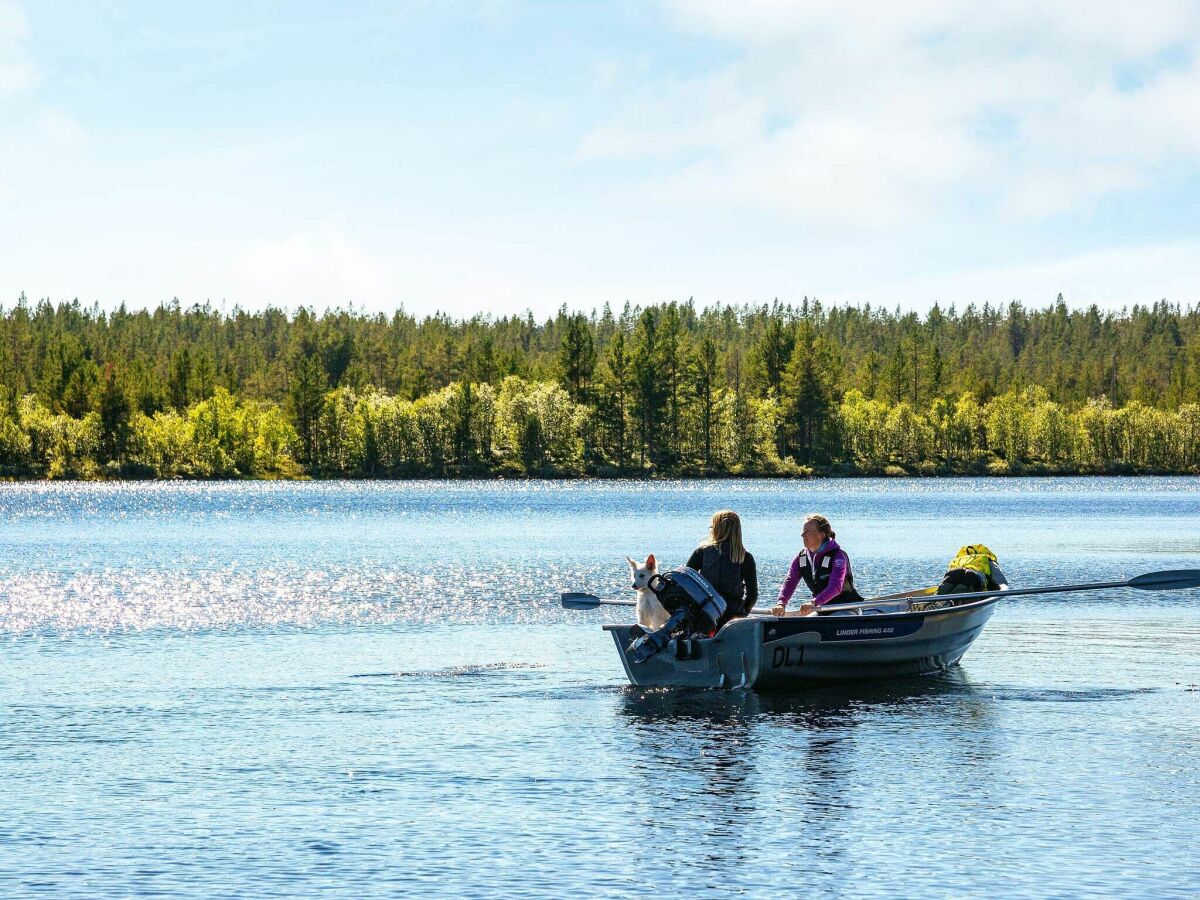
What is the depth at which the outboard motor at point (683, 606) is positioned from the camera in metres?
25.9

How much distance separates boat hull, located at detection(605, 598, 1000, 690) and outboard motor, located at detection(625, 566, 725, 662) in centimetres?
23

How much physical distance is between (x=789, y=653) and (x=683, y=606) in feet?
7.33

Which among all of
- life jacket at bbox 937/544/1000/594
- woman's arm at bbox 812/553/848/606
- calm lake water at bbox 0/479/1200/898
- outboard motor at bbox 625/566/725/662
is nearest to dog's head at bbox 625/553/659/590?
outboard motor at bbox 625/566/725/662

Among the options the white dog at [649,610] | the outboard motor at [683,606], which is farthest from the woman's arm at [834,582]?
the white dog at [649,610]

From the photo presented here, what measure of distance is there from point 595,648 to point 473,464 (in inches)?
6505

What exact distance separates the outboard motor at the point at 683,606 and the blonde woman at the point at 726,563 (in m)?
0.25

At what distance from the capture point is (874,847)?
16828mm

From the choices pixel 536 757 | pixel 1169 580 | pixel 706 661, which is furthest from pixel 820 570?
pixel 1169 580

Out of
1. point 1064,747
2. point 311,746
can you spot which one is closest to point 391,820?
point 311,746

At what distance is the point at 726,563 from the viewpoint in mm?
26359

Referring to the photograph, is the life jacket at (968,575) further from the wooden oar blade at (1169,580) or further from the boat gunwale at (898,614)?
the wooden oar blade at (1169,580)

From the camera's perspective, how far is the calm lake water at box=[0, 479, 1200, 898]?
16.0 m

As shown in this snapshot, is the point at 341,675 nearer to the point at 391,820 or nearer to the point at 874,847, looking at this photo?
the point at 391,820

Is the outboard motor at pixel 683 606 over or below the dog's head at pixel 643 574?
below
